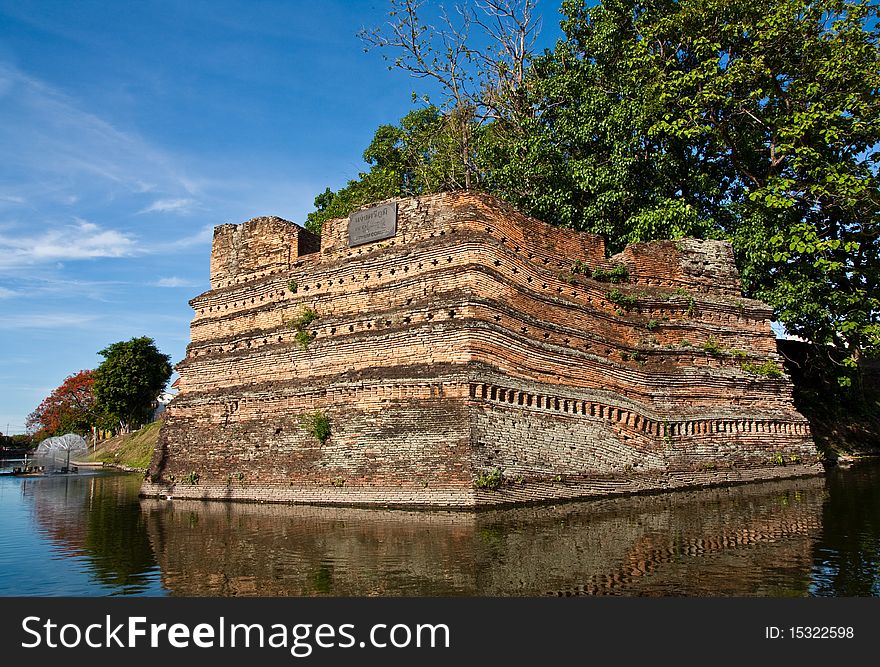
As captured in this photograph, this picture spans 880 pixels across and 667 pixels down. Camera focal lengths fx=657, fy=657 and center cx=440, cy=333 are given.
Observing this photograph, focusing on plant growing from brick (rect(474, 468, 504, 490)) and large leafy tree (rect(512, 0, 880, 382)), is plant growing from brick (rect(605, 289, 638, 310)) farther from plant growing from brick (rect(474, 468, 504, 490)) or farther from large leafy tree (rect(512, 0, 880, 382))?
plant growing from brick (rect(474, 468, 504, 490))

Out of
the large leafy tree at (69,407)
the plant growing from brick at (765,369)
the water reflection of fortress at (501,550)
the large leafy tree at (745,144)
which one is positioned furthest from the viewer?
the large leafy tree at (69,407)

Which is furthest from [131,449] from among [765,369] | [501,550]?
[501,550]

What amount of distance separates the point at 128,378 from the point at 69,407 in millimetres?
22984

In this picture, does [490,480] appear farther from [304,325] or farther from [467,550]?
[304,325]

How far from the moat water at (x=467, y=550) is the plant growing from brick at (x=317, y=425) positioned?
64.1 inches

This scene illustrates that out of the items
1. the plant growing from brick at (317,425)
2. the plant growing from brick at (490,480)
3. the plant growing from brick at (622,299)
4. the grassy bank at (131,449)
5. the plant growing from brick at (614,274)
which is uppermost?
the plant growing from brick at (614,274)

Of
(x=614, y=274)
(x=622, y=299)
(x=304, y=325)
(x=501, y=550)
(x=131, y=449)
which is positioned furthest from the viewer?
(x=131, y=449)

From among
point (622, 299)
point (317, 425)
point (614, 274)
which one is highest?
point (614, 274)

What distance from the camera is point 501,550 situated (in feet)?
27.3

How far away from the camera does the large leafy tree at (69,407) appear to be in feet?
199

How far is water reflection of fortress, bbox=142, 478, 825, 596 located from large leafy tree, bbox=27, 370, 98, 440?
55129 millimetres

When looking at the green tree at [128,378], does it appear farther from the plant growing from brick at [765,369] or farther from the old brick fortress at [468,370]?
the plant growing from brick at [765,369]

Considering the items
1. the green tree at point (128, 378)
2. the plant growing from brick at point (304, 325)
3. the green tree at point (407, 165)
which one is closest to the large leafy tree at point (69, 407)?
the green tree at point (128, 378)

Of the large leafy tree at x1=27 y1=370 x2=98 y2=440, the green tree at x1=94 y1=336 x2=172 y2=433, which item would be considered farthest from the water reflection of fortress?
the large leafy tree at x1=27 y1=370 x2=98 y2=440
